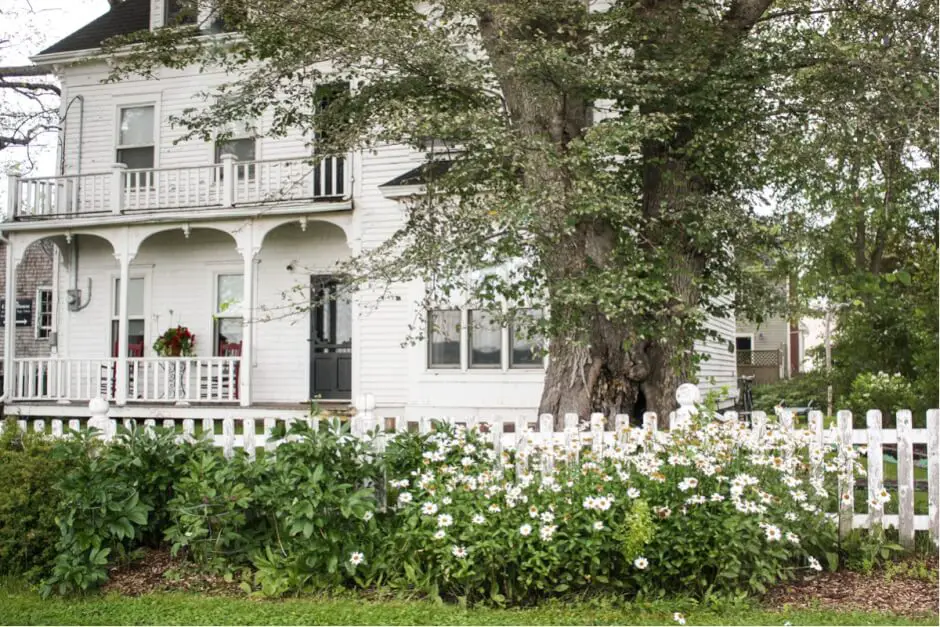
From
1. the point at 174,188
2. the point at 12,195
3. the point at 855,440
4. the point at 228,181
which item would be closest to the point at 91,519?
the point at 855,440

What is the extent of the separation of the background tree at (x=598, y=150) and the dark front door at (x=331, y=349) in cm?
672

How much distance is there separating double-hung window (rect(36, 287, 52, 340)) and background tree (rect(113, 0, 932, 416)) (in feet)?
45.6

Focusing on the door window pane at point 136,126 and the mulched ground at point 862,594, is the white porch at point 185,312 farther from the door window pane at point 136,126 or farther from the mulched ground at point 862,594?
the mulched ground at point 862,594

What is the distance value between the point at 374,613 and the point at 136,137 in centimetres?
1408

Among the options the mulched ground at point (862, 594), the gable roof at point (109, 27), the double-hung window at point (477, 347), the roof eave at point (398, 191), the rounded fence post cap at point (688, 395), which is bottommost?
the mulched ground at point (862, 594)

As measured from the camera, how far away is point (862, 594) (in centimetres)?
546

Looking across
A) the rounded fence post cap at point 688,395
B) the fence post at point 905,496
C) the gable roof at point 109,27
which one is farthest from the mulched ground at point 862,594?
the gable roof at point 109,27

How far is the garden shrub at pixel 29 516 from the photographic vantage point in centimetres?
596

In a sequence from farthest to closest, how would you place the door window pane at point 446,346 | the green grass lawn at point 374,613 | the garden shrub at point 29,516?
the door window pane at point 446,346
the garden shrub at point 29,516
the green grass lawn at point 374,613

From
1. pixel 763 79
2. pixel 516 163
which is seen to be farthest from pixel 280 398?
pixel 763 79

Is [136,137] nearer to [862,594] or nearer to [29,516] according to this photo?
[29,516]

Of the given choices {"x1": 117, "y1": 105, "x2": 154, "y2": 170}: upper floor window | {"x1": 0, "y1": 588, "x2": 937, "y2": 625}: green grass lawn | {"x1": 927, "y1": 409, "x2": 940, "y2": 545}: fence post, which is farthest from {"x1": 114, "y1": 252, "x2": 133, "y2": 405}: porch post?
{"x1": 927, "y1": 409, "x2": 940, "y2": 545}: fence post

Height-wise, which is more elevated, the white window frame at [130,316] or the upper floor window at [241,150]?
the upper floor window at [241,150]

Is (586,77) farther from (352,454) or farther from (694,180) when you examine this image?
(352,454)
